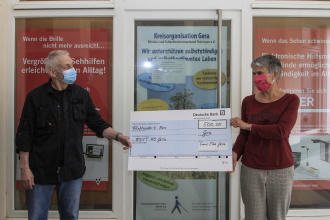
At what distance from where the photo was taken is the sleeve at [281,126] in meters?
2.25

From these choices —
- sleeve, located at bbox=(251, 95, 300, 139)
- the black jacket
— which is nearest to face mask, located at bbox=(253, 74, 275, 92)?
sleeve, located at bbox=(251, 95, 300, 139)

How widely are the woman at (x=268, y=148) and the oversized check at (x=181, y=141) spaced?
210 mm

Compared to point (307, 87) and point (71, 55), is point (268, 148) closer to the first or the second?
point (307, 87)

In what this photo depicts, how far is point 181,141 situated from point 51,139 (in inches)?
42.1

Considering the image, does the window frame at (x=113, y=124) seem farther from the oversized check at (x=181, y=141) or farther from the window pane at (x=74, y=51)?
the oversized check at (x=181, y=141)

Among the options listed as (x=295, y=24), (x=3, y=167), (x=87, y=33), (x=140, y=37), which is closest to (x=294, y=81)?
(x=295, y=24)

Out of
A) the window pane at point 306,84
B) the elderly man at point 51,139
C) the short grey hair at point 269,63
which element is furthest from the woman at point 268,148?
the elderly man at point 51,139

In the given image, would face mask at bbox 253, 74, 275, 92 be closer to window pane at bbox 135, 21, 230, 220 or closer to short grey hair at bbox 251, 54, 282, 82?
short grey hair at bbox 251, 54, 282, 82

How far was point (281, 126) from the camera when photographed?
88.6 inches

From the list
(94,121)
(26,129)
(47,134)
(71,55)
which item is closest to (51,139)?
(47,134)

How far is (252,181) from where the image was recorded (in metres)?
2.36

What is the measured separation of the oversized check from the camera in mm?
2572

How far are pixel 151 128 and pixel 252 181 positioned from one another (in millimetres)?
939

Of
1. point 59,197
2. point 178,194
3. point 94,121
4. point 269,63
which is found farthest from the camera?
point 178,194
